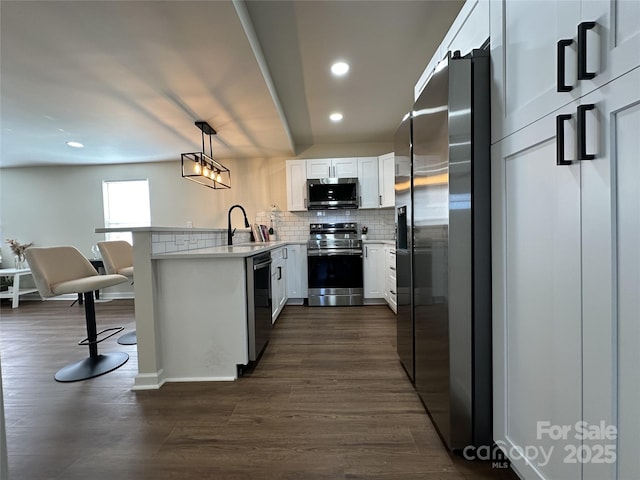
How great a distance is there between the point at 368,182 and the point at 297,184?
111cm

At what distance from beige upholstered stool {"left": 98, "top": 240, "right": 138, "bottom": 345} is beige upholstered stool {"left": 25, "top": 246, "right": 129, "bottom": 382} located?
0.86 ft

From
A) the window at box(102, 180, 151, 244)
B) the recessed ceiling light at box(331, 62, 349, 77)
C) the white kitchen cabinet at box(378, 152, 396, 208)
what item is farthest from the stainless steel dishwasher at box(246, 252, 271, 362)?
the window at box(102, 180, 151, 244)

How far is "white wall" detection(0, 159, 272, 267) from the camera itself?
16.2ft

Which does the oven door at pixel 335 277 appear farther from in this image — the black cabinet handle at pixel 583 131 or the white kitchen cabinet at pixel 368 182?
the black cabinet handle at pixel 583 131

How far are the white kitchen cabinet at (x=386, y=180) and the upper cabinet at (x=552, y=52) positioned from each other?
2.96 m

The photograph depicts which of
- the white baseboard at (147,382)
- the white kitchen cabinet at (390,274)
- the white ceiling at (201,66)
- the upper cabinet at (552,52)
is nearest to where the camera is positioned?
the upper cabinet at (552,52)

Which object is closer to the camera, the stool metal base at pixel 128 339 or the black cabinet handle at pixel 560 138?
the black cabinet handle at pixel 560 138

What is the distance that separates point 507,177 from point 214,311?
191 cm

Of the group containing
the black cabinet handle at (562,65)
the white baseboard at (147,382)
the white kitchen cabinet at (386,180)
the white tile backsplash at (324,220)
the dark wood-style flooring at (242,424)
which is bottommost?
the dark wood-style flooring at (242,424)

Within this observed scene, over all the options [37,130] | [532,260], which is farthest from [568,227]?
[37,130]

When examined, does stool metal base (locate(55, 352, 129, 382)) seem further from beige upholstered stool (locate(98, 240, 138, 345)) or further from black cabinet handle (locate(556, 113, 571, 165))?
→ black cabinet handle (locate(556, 113, 571, 165))

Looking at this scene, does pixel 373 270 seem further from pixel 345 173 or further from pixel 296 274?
pixel 345 173

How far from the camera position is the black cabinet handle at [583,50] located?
72 centimetres

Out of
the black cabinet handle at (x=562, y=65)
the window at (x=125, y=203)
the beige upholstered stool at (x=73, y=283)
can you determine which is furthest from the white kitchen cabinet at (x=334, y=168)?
the black cabinet handle at (x=562, y=65)
